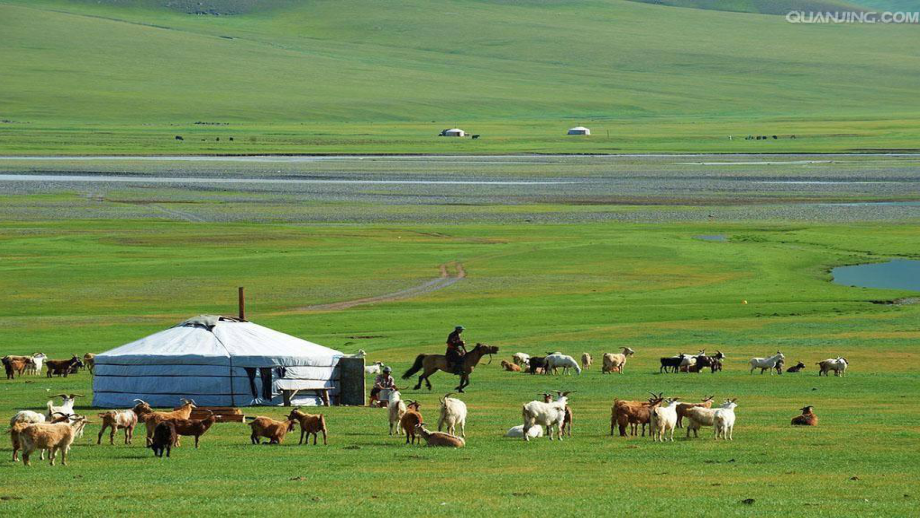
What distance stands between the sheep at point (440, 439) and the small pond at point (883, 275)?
141ft

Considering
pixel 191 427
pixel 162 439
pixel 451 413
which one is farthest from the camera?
pixel 451 413

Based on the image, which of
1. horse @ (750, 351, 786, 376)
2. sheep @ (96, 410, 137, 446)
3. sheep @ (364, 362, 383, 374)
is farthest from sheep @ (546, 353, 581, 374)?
sheep @ (96, 410, 137, 446)

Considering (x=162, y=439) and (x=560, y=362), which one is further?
(x=560, y=362)

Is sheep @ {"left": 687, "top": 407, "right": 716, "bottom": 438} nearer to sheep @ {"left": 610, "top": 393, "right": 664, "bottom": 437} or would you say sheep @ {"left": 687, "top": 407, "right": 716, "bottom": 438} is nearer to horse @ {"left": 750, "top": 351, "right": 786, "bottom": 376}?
sheep @ {"left": 610, "top": 393, "right": 664, "bottom": 437}

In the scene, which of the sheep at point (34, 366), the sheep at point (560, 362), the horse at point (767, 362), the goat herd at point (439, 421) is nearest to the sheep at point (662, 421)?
the goat herd at point (439, 421)

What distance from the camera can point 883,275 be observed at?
68500 millimetres

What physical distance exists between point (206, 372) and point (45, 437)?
11.7 metres

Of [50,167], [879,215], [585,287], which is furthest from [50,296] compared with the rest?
[50,167]

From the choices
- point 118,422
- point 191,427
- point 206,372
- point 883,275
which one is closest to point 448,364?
point 206,372

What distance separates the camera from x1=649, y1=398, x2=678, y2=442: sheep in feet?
84.9

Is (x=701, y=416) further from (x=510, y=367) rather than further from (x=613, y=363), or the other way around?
(x=510, y=367)

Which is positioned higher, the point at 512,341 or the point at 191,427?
the point at 512,341

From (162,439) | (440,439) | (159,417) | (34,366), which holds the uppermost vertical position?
(34,366)

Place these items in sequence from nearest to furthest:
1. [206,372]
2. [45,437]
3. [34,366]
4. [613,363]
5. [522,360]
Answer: [45,437] → [206,372] → [613,363] → [34,366] → [522,360]
